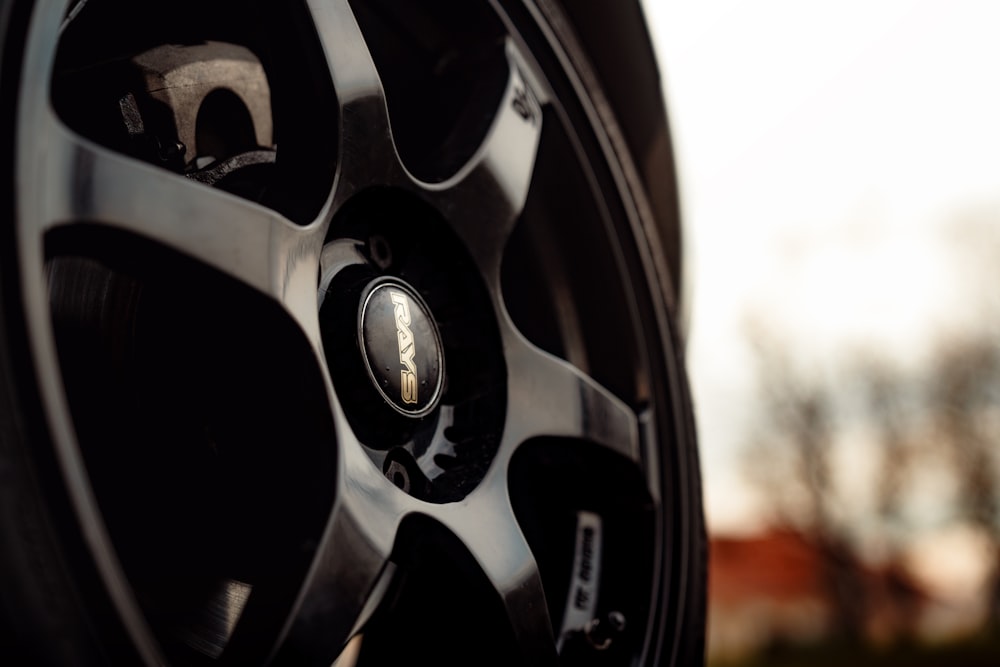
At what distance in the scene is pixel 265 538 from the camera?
957mm

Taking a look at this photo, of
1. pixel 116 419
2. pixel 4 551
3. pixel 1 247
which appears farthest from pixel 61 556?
pixel 116 419

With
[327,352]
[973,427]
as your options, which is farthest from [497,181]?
[973,427]

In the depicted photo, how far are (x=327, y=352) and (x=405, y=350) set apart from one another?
0.33 ft

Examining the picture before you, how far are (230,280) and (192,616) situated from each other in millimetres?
348

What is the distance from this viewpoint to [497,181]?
1261 millimetres

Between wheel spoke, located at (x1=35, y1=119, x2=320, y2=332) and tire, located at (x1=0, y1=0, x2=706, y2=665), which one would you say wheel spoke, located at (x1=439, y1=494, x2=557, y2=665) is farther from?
wheel spoke, located at (x1=35, y1=119, x2=320, y2=332)

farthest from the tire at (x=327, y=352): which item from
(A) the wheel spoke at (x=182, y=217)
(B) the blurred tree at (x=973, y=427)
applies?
(B) the blurred tree at (x=973, y=427)

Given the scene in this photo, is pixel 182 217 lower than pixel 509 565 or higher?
higher

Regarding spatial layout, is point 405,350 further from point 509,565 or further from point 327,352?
point 509,565

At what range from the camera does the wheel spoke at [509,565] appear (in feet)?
3.52

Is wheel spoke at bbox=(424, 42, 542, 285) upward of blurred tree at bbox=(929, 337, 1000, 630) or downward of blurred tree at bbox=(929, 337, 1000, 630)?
upward

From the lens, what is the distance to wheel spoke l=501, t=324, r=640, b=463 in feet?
3.95

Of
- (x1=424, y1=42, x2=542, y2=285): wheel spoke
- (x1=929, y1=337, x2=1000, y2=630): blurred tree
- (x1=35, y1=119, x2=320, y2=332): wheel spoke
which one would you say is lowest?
(x1=929, y1=337, x2=1000, y2=630): blurred tree

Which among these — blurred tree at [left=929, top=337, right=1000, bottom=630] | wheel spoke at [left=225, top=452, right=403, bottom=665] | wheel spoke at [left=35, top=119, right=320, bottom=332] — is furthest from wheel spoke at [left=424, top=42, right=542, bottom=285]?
blurred tree at [left=929, top=337, right=1000, bottom=630]
